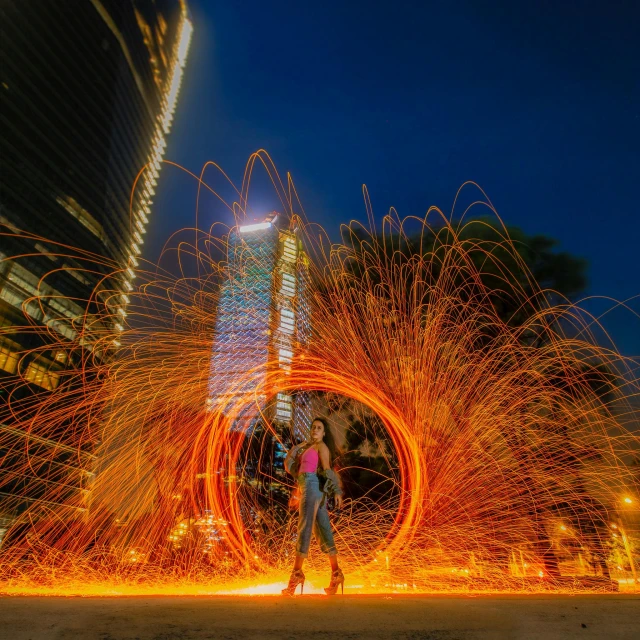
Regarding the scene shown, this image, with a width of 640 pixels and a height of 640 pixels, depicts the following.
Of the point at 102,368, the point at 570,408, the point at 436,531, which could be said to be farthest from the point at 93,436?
the point at 570,408

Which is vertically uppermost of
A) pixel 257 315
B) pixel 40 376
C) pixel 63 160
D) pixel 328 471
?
pixel 63 160

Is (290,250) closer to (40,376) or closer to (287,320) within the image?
(287,320)

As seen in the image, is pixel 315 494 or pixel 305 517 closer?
pixel 305 517

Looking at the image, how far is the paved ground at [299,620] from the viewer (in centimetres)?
279

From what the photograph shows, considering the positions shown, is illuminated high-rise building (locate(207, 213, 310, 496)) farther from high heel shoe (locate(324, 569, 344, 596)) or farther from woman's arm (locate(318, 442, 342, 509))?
high heel shoe (locate(324, 569, 344, 596))

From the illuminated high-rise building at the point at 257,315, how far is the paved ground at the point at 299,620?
12.3 feet

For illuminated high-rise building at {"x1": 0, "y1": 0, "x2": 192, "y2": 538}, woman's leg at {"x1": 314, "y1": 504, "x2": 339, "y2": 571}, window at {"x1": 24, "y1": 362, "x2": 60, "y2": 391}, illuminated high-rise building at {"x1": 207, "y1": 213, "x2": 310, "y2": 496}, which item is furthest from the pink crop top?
window at {"x1": 24, "y1": 362, "x2": 60, "y2": 391}

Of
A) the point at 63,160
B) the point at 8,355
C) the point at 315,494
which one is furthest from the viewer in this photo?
the point at 63,160

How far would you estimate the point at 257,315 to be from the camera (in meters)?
8.20

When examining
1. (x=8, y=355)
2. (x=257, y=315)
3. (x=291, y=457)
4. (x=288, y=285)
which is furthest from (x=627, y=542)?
(x=8, y=355)

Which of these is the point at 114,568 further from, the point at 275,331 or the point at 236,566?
the point at 275,331

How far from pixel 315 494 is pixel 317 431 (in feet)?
2.23

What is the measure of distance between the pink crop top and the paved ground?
172 centimetres

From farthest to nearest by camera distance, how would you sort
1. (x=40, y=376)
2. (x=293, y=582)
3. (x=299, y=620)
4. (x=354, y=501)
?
(x=40, y=376) → (x=354, y=501) → (x=293, y=582) → (x=299, y=620)
